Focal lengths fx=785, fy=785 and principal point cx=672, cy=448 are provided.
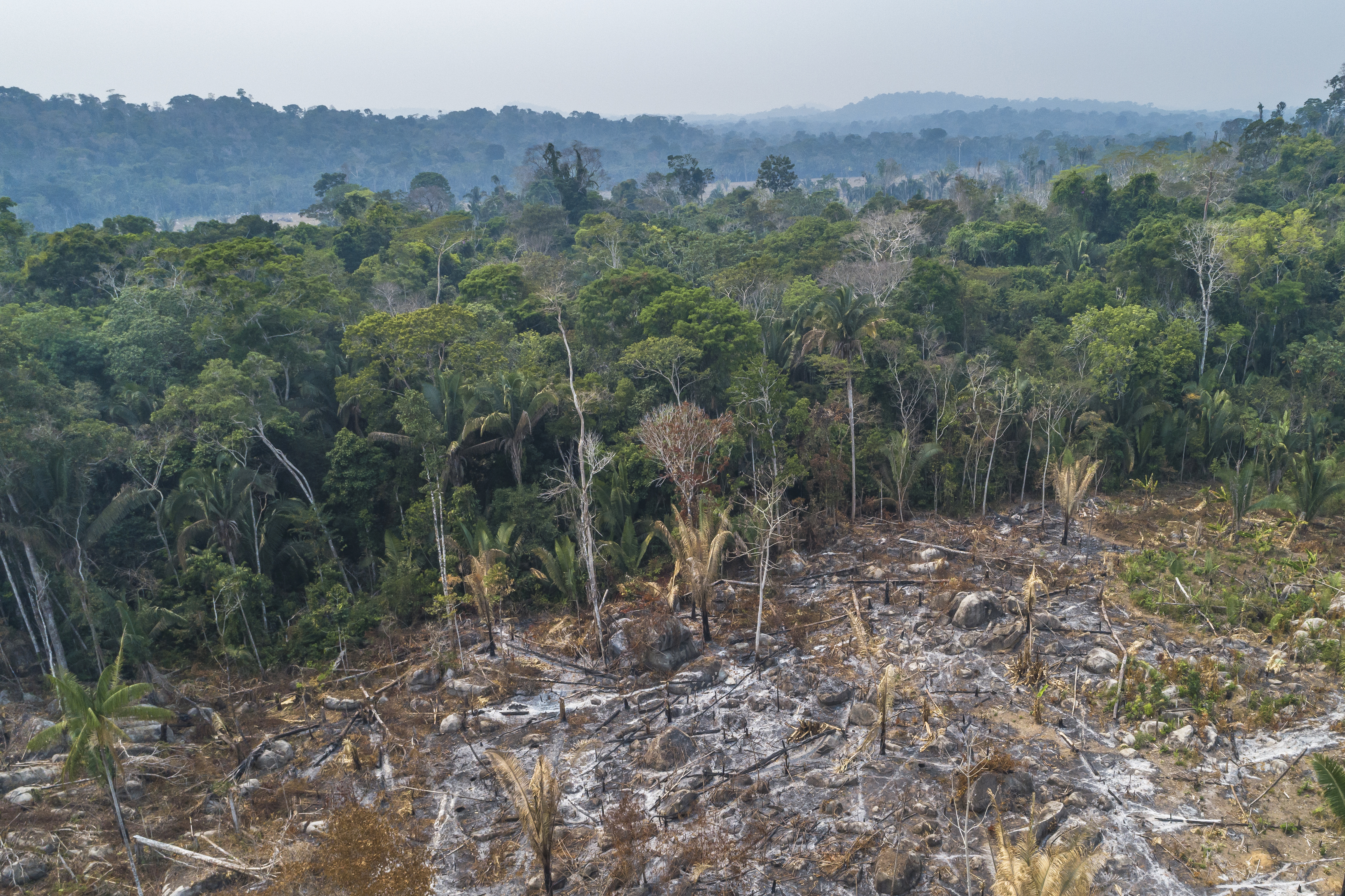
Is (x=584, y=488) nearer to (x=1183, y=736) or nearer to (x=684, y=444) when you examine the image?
(x=684, y=444)

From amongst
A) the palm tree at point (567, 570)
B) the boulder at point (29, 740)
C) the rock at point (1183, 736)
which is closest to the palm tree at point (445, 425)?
the palm tree at point (567, 570)

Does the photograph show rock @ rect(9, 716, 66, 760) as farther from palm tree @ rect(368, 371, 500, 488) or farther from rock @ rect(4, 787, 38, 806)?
palm tree @ rect(368, 371, 500, 488)

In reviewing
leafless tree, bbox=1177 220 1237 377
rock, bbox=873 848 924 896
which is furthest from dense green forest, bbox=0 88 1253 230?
rock, bbox=873 848 924 896

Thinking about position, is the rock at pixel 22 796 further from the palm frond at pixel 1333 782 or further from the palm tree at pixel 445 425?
the palm frond at pixel 1333 782

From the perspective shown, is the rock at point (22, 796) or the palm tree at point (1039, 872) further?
the rock at point (22, 796)

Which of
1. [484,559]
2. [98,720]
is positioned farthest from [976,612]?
[98,720]

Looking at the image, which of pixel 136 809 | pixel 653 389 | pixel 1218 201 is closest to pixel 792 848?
pixel 136 809
